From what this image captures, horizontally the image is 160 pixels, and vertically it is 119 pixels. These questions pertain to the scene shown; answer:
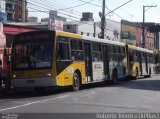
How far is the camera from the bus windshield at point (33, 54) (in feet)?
63.4

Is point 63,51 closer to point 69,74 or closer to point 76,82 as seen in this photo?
point 69,74

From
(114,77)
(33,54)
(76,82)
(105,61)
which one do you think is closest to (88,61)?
(76,82)

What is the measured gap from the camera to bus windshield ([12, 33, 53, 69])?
63.4 ft

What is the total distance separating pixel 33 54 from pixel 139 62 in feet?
63.9

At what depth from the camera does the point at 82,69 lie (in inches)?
882

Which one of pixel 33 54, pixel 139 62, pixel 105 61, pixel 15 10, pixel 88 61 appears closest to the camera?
pixel 33 54

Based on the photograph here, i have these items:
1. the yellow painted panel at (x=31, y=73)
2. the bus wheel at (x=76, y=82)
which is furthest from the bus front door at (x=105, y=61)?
the yellow painted panel at (x=31, y=73)

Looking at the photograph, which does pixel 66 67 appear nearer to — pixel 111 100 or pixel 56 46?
pixel 56 46

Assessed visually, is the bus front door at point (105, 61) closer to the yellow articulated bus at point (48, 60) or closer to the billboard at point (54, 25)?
the yellow articulated bus at point (48, 60)

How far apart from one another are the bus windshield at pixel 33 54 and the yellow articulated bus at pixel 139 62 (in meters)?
14.7

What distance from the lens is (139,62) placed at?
37.6 metres

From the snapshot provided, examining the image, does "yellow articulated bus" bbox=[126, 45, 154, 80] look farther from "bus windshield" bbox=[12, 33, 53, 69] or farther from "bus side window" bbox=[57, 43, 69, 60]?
"bus windshield" bbox=[12, 33, 53, 69]

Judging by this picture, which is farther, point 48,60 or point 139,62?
point 139,62

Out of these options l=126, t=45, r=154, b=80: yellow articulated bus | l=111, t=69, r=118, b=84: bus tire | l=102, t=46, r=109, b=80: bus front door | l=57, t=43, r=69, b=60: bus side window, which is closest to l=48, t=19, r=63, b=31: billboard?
l=126, t=45, r=154, b=80: yellow articulated bus
